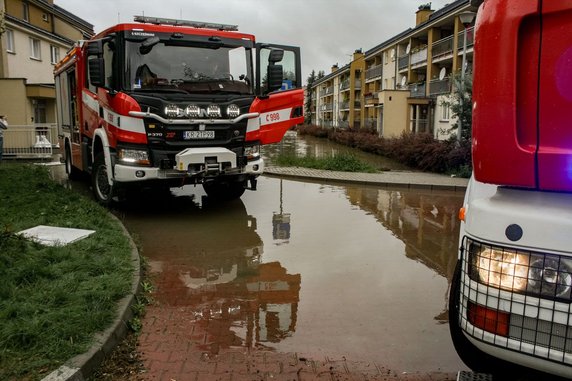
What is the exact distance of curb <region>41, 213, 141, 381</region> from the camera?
3.06 meters

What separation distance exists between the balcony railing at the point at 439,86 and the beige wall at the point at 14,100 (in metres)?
22.5

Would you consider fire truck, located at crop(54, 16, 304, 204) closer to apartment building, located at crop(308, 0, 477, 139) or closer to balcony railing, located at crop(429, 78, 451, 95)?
apartment building, located at crop(308, 0, 477, 139)

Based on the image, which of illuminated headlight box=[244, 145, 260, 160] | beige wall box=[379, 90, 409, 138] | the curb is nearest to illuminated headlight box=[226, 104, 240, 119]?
illuminated headlight box=[244, 145, 260, 160]

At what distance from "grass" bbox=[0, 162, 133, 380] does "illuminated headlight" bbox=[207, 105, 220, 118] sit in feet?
7.42

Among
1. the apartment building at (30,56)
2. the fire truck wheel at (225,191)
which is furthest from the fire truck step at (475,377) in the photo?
the apartment building at (30,56)

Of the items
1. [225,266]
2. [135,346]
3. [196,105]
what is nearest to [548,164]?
[135,346]

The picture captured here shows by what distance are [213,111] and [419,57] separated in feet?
107

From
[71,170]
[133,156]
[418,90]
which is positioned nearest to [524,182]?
[133,156]

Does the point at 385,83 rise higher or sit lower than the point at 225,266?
higher

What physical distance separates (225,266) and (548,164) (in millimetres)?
4534

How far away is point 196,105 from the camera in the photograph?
8125 mm

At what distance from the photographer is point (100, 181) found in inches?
365

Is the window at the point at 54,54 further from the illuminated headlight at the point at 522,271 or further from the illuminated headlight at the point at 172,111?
the illuminated headlight at the point at 522,271

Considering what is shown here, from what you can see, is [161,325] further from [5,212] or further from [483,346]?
[5,212]
